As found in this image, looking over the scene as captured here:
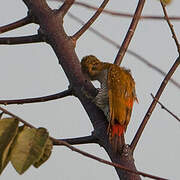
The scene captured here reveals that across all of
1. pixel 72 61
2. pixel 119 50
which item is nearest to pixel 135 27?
pixel 119 50

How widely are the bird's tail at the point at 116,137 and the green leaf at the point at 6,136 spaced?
626mm

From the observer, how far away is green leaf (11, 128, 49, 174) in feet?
4.98

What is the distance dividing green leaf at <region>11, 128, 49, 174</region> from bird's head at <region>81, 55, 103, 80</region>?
146 cm

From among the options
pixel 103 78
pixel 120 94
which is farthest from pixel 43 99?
pixel 103 78

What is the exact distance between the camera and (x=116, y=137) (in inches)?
92.7

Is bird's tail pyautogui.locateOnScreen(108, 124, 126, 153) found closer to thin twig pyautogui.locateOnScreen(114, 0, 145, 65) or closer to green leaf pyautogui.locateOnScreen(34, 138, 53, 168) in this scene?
thin twig pyautogui.locateOnScreen(114, 0, 145, 65)

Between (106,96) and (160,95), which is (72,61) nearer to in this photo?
(160,95)

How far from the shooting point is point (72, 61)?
2.45 m

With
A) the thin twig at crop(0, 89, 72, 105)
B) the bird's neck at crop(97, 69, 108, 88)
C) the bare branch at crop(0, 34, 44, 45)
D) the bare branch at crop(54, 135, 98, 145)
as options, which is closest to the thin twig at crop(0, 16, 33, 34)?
the bare branch at crop(0, 34, 44, 45)

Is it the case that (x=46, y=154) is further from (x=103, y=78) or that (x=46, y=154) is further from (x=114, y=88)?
(x=103, y=78)

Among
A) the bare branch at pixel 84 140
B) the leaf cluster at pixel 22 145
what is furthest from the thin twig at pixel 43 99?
Answer: the leaf cluster at pixel 22 145

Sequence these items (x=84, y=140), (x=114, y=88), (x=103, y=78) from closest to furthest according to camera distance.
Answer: (x=84, y=140)
(x=114, y=88)
(x=103, y=78)

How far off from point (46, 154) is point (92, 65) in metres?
1.63

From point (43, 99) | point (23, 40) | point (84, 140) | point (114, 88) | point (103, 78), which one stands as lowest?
point (84, 140)
